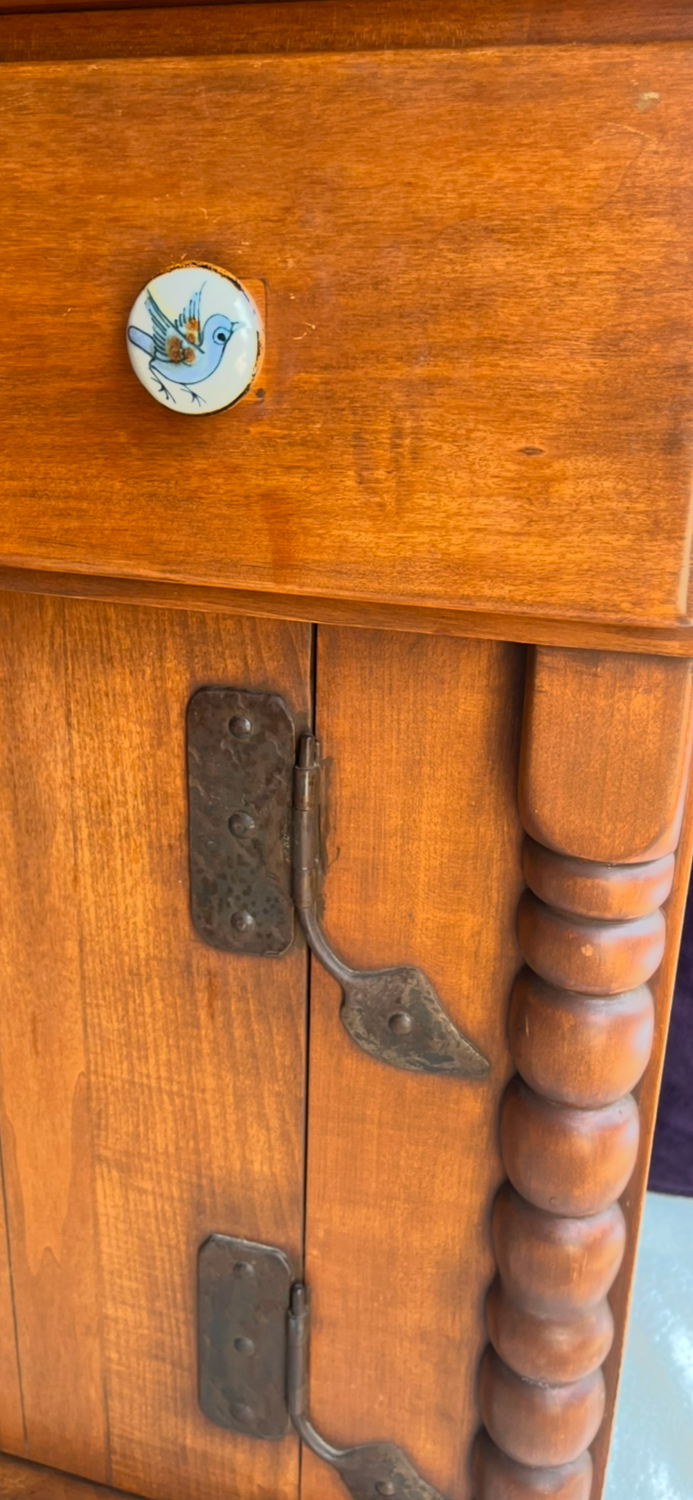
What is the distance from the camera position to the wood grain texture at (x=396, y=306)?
41 centimetres

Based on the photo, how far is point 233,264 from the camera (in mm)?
447

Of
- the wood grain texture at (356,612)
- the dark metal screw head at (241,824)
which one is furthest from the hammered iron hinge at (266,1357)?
the wood grain texture at (356,612)

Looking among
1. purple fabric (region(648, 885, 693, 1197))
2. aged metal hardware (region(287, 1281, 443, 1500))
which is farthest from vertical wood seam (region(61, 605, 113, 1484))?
purple fabric (region(648, 885, 693, 1197))

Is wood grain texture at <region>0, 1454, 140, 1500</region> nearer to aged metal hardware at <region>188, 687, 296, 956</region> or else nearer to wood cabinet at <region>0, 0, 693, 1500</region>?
wood cabinet at <region>0, 0, 693, 1500</region>

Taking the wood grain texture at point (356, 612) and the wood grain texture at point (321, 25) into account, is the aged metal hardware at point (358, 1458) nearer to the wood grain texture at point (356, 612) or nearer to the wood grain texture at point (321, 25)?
the wood grain texture at point (356, 612)

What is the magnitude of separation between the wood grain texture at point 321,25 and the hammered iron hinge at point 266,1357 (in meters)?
0.58

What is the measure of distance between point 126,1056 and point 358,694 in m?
0.25

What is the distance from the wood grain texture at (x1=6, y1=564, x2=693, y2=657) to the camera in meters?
0.47

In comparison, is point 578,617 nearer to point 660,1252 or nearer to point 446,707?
point 446,707

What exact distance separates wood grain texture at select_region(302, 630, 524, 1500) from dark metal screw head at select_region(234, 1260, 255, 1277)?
0.03 metres

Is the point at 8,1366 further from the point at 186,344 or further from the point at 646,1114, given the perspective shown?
the point at 186,344

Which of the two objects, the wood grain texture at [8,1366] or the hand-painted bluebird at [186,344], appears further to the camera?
the wood grain texture at [8,1366]

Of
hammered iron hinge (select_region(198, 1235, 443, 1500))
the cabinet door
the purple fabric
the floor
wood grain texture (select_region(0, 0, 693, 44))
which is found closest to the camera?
wood grain texture (select_region(0, 0, 693, 44))

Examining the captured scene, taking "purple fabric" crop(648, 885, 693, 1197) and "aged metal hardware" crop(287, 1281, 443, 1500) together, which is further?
"purple fabric" crop(648, 885, 693, 1197)
